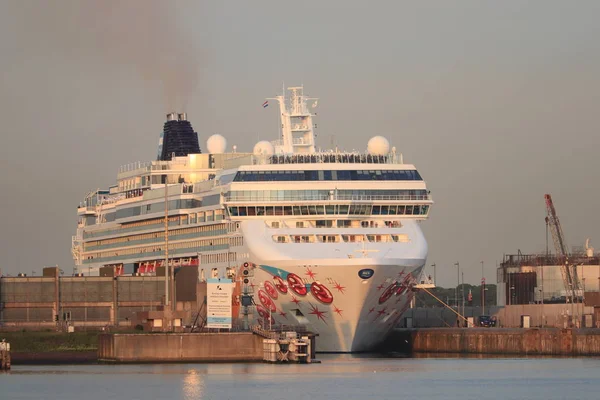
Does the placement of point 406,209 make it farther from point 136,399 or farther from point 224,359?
point 136,399

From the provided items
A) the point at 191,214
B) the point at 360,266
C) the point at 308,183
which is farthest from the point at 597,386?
the point at 191,214

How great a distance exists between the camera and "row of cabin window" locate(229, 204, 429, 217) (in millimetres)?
123588

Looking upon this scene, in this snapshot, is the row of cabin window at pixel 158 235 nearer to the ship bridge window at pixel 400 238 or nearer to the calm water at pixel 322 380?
the ship bridge window at pixel 400 238

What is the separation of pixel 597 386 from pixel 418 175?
31.9 m

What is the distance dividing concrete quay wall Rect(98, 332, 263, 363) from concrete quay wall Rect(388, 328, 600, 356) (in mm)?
23367

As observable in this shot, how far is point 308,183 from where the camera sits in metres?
Answer: 124

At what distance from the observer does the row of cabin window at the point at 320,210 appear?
124 m

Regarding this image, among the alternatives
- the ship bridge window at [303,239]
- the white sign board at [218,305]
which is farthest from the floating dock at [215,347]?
the ship bridge window at [303,239]

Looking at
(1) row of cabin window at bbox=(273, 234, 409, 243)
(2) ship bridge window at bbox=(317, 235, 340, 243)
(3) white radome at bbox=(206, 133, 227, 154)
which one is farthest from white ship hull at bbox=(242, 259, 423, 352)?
(3) white radome at bbox=(206, 133, 227, 154)

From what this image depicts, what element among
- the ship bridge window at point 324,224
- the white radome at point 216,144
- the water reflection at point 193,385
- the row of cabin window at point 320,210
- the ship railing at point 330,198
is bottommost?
the water reflection at point 193,385

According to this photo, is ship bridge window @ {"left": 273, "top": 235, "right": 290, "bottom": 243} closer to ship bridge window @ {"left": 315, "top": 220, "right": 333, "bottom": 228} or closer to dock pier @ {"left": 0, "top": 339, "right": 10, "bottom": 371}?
ship bridge window @ {"left": 315, "top": 220, "right": 333, "bottom": 228}

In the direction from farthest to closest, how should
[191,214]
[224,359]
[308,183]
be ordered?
[191,214], [308,183], [224,359]

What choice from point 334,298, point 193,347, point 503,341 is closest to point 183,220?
point 334,298

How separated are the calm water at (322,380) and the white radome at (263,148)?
1682 cm
